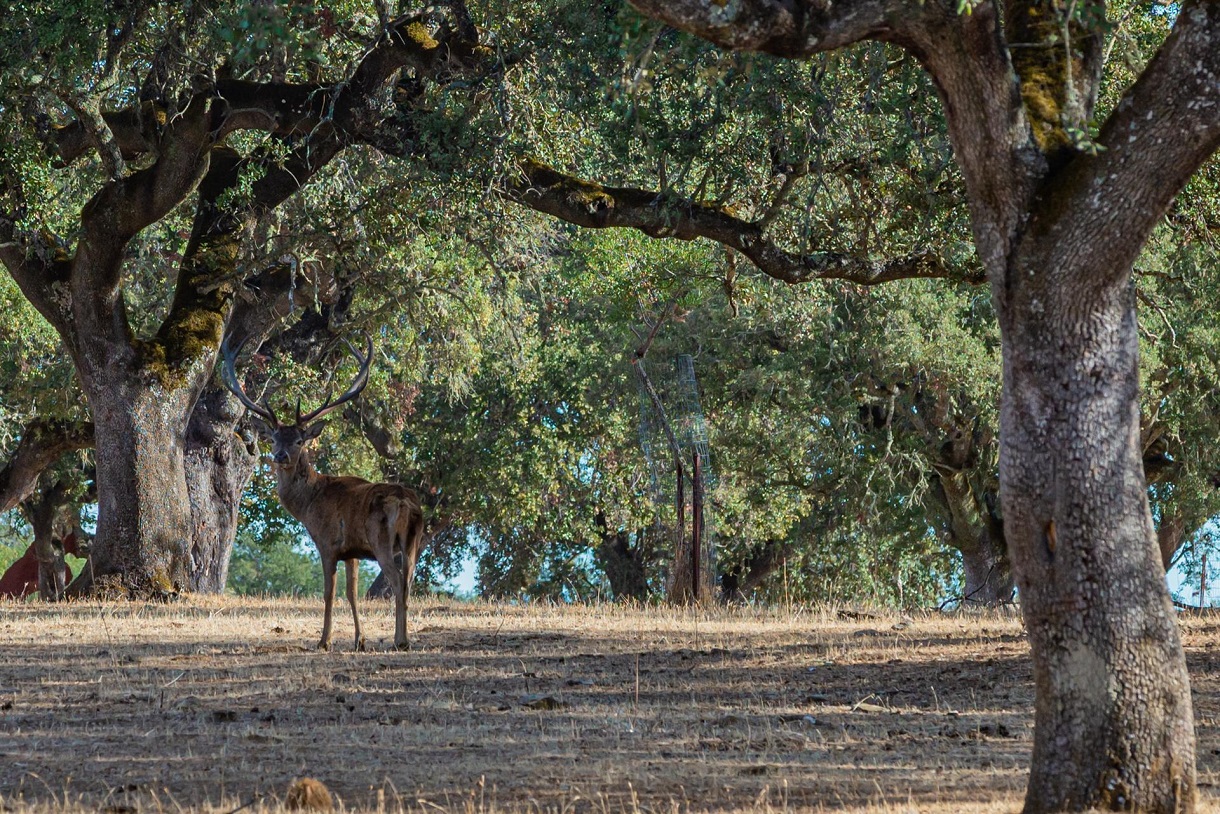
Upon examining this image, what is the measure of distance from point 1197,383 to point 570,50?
13.7 meters

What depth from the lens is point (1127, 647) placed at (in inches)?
228

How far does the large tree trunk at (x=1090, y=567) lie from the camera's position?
18.9 feet

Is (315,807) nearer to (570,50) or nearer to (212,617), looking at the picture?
(570,50)

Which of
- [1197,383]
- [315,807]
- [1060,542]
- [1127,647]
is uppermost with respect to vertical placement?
[1197,383]

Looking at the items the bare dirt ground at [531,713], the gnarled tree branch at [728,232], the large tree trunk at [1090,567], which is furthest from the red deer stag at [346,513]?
the large tree trunk at [1090,567]

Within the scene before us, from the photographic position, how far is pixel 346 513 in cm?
1222

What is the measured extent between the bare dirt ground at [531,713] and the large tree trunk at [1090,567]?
27.3 inches

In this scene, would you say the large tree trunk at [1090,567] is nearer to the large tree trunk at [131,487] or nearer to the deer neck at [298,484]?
the deer neck at [298,484]

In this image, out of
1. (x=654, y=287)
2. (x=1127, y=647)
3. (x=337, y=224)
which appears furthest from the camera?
(x=654, y=287)

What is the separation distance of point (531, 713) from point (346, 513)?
356cm

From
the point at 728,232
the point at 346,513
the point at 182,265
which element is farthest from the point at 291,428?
the point at 182,265

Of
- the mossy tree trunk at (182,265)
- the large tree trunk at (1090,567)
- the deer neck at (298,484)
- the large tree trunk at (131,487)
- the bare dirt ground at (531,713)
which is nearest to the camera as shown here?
the large tree trunk at (1090,567)

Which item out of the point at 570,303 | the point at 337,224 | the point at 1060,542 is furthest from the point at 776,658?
the point at 570,303

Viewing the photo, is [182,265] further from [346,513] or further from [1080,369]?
[1080,369]
